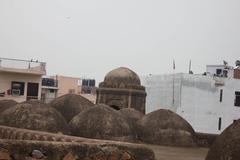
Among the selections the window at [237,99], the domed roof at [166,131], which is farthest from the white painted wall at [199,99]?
the domed roof at [166,131]

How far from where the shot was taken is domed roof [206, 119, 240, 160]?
26.0ft

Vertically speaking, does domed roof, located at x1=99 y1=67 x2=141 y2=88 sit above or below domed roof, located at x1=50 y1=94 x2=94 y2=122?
above

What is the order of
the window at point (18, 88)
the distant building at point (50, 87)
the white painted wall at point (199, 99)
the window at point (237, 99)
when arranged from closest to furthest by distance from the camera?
the white painted wall at point (199, 99), the window at point (18, 88), the window at point (237, 99), the distant building at point (50, 87)

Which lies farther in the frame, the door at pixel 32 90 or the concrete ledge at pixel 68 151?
the door at pixel 32 90

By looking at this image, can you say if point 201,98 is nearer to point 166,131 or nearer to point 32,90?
point 32,90

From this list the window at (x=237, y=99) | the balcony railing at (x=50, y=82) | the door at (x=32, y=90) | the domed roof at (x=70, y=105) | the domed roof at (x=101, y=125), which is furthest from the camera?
the balcony railing at (x=50, y=82)

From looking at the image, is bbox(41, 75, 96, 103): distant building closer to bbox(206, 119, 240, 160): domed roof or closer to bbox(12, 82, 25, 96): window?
bbox(12, 82, 25, 96): window

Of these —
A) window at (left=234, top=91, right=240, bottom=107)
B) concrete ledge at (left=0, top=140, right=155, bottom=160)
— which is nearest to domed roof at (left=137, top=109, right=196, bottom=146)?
concrete ledge at (left=0, top=140, right=155, bottom=160)

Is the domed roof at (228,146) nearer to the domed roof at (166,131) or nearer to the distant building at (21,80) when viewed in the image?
the domed roof at (166,131)

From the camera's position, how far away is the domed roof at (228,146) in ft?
26.0

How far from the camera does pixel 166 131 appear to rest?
61.2ft

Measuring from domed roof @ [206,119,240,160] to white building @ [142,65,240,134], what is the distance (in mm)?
23271

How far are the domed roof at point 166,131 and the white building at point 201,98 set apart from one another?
501 inches

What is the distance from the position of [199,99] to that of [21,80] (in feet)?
41.2
